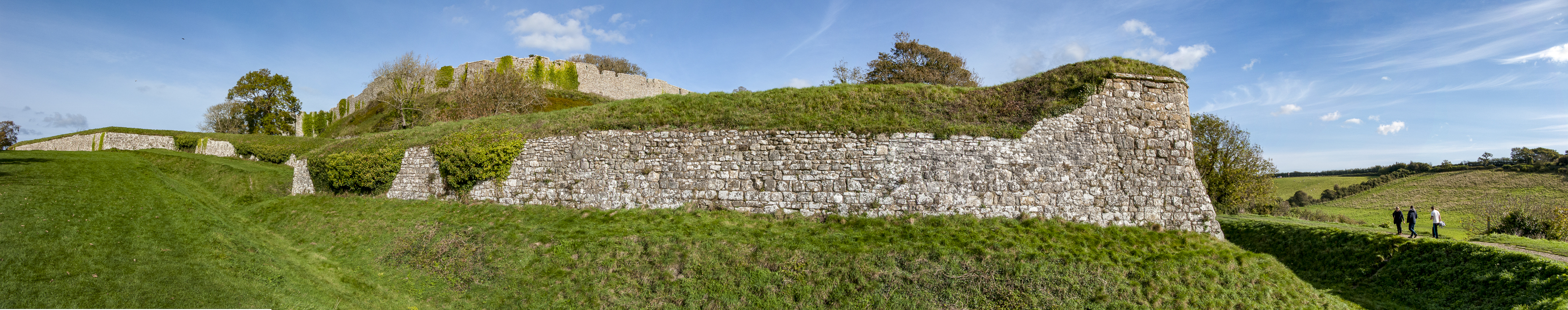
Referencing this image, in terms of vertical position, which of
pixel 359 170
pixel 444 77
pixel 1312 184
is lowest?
pixel 1312 184

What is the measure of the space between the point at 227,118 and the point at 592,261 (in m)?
57.2

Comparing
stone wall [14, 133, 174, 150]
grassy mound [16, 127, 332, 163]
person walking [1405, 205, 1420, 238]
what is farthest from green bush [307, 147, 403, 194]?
person walking [1405, 205, 1420, 238]

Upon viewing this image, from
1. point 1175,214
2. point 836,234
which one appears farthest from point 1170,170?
point 836,234

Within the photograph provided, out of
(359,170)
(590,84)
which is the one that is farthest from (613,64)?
(359,170)

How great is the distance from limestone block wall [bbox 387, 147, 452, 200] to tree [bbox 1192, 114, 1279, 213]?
3013cm

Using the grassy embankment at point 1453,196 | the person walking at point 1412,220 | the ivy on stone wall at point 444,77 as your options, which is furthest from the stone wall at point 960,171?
the ivy on stone wall at point 444,77

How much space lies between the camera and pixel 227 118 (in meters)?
44.3

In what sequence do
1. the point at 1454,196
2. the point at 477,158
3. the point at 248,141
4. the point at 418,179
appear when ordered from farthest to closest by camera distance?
the point at 1454,196 → the point at 248,141 → the point at 418,179 → the point at 477,158

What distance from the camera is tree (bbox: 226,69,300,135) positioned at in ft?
118

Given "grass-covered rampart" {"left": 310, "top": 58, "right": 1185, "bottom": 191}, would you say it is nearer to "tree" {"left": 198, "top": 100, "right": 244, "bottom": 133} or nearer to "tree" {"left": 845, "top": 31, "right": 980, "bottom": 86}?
"tree" {"left": 845, "top": 31, "right": 980, "bottom": 86}

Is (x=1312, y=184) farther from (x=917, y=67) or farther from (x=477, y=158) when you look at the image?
(x=477, y=158)

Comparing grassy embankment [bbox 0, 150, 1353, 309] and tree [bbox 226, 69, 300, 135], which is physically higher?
tree [bbox 226, 69, 300, 135]

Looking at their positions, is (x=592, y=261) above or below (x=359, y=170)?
below

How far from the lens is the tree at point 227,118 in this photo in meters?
38.3
